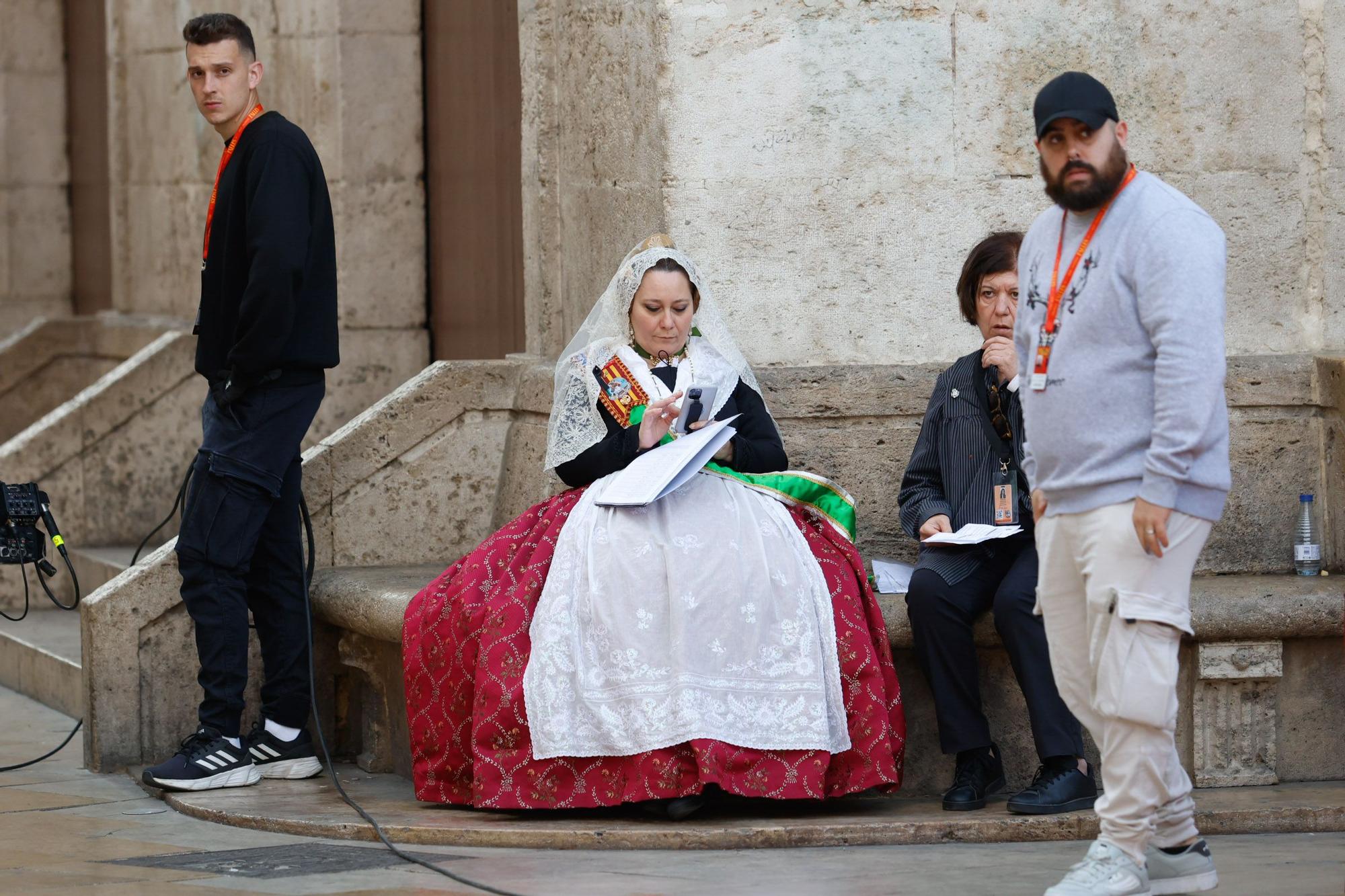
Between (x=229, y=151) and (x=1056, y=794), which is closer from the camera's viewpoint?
(x=1056, y=794)

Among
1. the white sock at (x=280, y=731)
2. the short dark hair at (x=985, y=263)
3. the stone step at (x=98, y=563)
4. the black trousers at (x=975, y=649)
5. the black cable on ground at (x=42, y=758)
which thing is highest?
the short dark hair at (x=985, y=263)

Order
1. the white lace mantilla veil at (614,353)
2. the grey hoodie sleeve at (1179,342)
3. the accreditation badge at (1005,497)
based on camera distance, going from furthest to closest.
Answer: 1. the white lace mantilla veil at (614,353)
2. the accreditation badge at (1005,497)
3. the grey hoodie sleeve at (1179,342)

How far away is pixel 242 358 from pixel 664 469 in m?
1.30

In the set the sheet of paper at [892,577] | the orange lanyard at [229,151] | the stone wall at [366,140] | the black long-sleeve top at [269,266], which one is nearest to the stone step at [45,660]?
the stone wall at [366,140]

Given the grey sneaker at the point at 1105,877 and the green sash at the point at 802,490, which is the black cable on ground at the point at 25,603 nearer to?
the green sash at the point at 802,490

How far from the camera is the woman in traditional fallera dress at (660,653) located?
5.22 metres

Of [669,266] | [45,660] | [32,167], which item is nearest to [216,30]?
[669,266]

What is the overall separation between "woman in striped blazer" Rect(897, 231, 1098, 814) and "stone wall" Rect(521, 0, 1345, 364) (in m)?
0.50

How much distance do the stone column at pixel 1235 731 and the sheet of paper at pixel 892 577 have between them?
0.83m

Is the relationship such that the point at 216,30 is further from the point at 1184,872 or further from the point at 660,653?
the point at 1184,872

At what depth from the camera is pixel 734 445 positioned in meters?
5.64

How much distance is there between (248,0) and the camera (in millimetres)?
8656

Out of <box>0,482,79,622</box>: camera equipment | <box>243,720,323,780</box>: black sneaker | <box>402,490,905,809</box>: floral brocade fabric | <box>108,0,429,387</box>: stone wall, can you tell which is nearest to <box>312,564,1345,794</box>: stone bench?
<box>402,490,905,809</box>: floral brocade fabric

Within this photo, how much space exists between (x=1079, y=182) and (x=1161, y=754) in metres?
1.22
